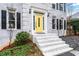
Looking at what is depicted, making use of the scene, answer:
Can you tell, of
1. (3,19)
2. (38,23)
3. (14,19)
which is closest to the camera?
(3,19)

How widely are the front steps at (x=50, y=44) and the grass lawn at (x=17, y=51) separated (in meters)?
0.23

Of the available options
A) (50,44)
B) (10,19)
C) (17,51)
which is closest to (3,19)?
(10,19)

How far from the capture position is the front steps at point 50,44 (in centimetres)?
369

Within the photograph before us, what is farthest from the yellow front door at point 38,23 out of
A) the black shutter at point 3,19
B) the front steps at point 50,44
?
the black shutter at point 3,19

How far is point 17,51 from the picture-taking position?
3.60 meters

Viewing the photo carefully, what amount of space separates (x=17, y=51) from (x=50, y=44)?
64 cm

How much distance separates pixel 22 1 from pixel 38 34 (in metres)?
0.69

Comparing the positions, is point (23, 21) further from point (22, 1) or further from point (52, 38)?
point (52, 38)

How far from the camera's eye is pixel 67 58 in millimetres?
3645

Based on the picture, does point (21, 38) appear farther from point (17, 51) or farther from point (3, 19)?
point (3, 19)

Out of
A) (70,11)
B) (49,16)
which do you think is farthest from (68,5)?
(49,16)

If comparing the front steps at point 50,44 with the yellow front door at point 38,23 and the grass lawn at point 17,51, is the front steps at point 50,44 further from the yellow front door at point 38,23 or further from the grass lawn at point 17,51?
the grass lawn at point 17,51

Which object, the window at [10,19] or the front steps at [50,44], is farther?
the front steps at [50,44]

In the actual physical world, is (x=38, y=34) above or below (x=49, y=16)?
below
